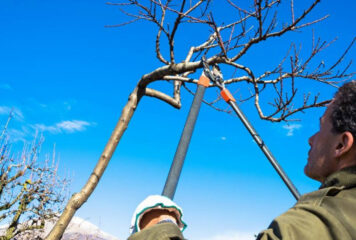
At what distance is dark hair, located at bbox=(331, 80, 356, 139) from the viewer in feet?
4.21

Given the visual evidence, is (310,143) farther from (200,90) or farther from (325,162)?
(200,90)

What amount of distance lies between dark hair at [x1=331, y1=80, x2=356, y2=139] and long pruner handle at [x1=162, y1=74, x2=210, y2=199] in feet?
2.80

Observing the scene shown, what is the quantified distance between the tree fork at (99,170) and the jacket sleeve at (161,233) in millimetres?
3416

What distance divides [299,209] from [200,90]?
1.59 metres

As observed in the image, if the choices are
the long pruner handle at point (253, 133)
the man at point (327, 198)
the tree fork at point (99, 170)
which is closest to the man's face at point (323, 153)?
the man at point (327, 198)

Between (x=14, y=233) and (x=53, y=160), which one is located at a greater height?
(x=53, y=160)

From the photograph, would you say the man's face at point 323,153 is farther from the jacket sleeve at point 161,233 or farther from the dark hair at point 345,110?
the jacket sleeve at point 161,233

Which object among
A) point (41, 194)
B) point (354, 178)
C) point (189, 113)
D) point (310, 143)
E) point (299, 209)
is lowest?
point (299, 209)

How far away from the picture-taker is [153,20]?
4.62 m

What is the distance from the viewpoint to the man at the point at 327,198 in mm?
962

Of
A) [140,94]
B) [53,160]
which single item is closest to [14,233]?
[53,160]

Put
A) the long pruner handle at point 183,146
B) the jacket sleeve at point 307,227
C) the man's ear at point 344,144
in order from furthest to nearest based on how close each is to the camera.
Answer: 1. the long pruner handle at point 183,146
2. the man's ear at point 344,144
3. the jacket sleeve at point 307,227

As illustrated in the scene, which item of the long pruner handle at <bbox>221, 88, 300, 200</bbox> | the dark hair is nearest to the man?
the dark hair

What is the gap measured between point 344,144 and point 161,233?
757 mm
